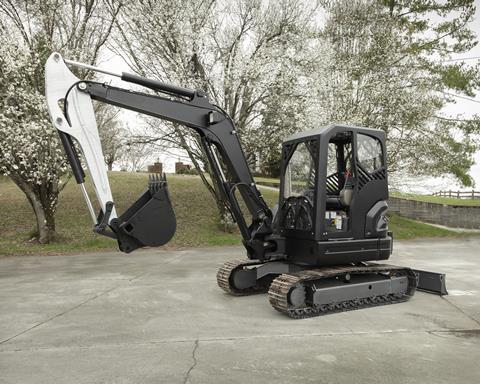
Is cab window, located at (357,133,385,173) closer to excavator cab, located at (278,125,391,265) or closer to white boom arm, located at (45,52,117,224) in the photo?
excavator cab, located at (278,125,391,265)

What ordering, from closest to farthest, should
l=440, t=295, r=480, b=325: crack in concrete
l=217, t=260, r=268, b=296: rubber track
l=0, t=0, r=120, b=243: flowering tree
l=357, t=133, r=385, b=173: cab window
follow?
1. l=440, t=295, r=480, b=325: crack in concrete
2. l=357, t=133, r=385, b=173: cab window
3. l=217, t=260, r=268, b=296: rubber track
4. l=0, t=0, r=120, b=243: flowering tree

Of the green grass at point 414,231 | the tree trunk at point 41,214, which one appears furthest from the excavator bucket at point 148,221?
the green grass at point 414,231

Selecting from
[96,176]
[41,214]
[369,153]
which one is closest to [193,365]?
[96,176]

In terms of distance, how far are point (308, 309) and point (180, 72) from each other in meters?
10.5

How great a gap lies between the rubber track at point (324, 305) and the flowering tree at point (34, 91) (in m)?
8.68

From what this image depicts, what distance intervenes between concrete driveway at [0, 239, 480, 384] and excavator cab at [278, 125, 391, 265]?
0.98m

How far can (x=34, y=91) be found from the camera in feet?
43.4

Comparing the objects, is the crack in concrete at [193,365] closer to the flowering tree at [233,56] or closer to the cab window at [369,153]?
the cab window at [369,153]

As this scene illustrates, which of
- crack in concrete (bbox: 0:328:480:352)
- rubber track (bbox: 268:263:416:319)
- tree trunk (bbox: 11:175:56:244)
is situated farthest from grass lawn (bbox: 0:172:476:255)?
crack in concrete (bbox: 0:328:480:352)

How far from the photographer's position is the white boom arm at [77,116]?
5648 millimetres

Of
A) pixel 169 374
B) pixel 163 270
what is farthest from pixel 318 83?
pixel 169 374

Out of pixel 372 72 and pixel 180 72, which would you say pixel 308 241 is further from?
pixel 372 72

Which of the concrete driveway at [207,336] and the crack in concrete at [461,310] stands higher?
the crack in concrete at [461,310]

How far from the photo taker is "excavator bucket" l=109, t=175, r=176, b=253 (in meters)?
5.71
